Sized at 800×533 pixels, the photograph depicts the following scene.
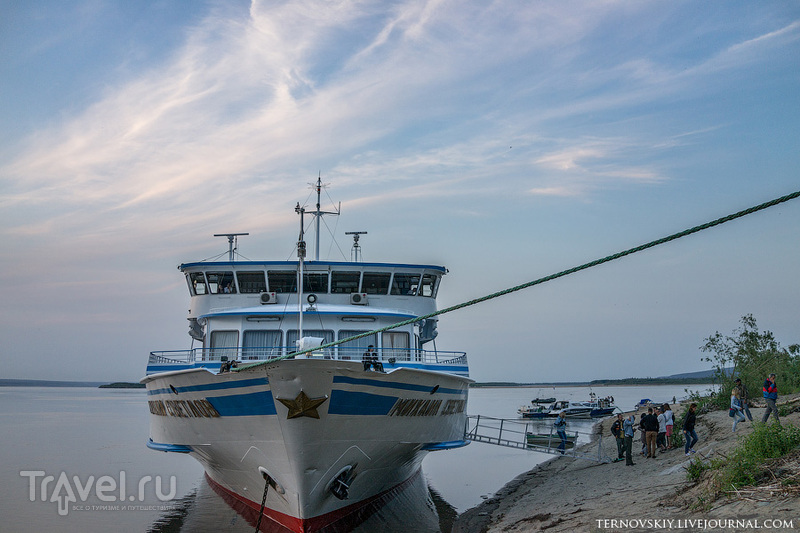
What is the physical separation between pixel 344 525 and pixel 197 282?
8.51m

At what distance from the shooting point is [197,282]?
1922 centimetres

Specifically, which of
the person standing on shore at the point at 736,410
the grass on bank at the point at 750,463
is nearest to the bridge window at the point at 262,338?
the grass on bank at the point at 750,463

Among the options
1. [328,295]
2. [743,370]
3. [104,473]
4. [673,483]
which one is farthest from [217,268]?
[743,370]

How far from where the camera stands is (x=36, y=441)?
4306cm

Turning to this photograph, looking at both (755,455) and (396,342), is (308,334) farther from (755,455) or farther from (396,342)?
(755,455)

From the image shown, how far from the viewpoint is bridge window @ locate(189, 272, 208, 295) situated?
1908cm

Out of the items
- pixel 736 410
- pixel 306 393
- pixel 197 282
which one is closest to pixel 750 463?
pixel 306 393

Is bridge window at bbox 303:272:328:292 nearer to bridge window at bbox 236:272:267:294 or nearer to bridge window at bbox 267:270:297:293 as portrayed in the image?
bridge window at bbox 267:270:297:293

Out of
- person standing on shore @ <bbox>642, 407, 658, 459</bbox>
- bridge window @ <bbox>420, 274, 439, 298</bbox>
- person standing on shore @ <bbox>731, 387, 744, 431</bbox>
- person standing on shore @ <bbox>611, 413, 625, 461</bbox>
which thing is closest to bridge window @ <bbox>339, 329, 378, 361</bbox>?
bridge window @ <bbox>420, 274, 439, 298</bbox>

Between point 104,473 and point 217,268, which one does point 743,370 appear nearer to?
point 217,268

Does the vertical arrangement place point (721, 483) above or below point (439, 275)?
below

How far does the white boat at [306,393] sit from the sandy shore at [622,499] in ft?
8.32

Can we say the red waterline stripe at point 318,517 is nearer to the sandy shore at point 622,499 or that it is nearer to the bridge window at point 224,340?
the sandy shore at point 622,499

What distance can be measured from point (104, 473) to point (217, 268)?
16.0 m
